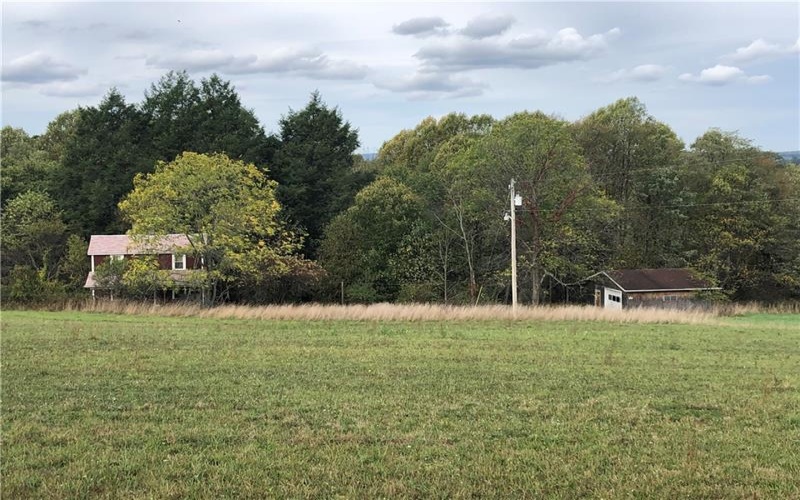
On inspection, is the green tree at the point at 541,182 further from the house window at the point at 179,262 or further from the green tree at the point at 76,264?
the green tree at the point at 76,264

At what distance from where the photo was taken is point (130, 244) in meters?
35.2

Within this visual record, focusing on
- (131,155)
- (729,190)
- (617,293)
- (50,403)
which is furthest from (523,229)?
(50,403)

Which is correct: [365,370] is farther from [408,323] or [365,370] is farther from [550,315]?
[550,315]

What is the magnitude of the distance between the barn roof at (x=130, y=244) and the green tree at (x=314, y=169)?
1097 cm

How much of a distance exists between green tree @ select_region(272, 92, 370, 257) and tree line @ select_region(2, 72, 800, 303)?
0.16 metres

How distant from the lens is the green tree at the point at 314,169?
4938 centimetres

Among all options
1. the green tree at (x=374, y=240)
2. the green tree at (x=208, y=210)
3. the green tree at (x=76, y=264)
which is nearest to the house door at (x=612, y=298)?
the green tree at (x=374, y=240)

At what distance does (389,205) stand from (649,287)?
1804 cm

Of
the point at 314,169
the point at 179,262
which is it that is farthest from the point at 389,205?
the point at 179,262

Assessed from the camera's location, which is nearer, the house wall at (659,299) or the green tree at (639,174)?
the house wall at (659,299)

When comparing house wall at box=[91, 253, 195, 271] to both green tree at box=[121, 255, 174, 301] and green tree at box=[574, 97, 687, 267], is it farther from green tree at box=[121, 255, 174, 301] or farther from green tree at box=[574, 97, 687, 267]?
green tree at box=[574, 97, 687, 267]

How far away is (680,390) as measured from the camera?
360 inches

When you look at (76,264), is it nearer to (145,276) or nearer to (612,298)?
(145,276)

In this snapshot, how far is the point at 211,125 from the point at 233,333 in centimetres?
3776
